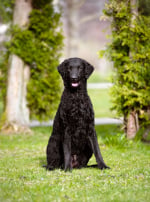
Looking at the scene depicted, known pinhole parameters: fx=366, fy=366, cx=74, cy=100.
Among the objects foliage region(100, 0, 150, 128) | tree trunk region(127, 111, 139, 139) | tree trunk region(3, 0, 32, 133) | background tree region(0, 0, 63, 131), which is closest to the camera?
foliage region(100, 0, 150, 128)

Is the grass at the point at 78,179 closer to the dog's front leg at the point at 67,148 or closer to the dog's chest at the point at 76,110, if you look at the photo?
the dog's front leg at the point at 67,148

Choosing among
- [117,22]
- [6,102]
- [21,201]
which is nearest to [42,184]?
[21,201]

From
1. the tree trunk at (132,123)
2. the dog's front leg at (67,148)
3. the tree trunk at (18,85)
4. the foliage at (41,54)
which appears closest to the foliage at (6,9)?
the tree trunk at (18,85)

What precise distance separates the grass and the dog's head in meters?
1.29

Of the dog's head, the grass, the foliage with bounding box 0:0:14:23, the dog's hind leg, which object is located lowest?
the grass

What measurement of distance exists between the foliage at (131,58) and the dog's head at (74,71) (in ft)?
10.0

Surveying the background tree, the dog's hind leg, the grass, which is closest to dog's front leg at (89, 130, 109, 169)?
the grass

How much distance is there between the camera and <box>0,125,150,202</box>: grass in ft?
12.7

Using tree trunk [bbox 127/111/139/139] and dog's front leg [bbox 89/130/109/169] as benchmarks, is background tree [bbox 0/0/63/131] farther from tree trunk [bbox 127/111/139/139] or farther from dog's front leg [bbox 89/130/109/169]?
dog's front leg [bbox 89/130/109/169]

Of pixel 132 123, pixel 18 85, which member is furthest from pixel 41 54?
pixel 132 123

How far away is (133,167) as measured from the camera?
5.69m

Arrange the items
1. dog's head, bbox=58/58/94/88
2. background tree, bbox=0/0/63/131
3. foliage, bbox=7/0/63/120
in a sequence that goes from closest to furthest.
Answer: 1. dog's head, bbox=58/58/94/88
2. background tree, bbox=0/0/63/131
3. foliage, bbox=7/0/63/120

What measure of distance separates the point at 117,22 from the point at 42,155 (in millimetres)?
3514

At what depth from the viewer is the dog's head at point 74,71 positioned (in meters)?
5.14
